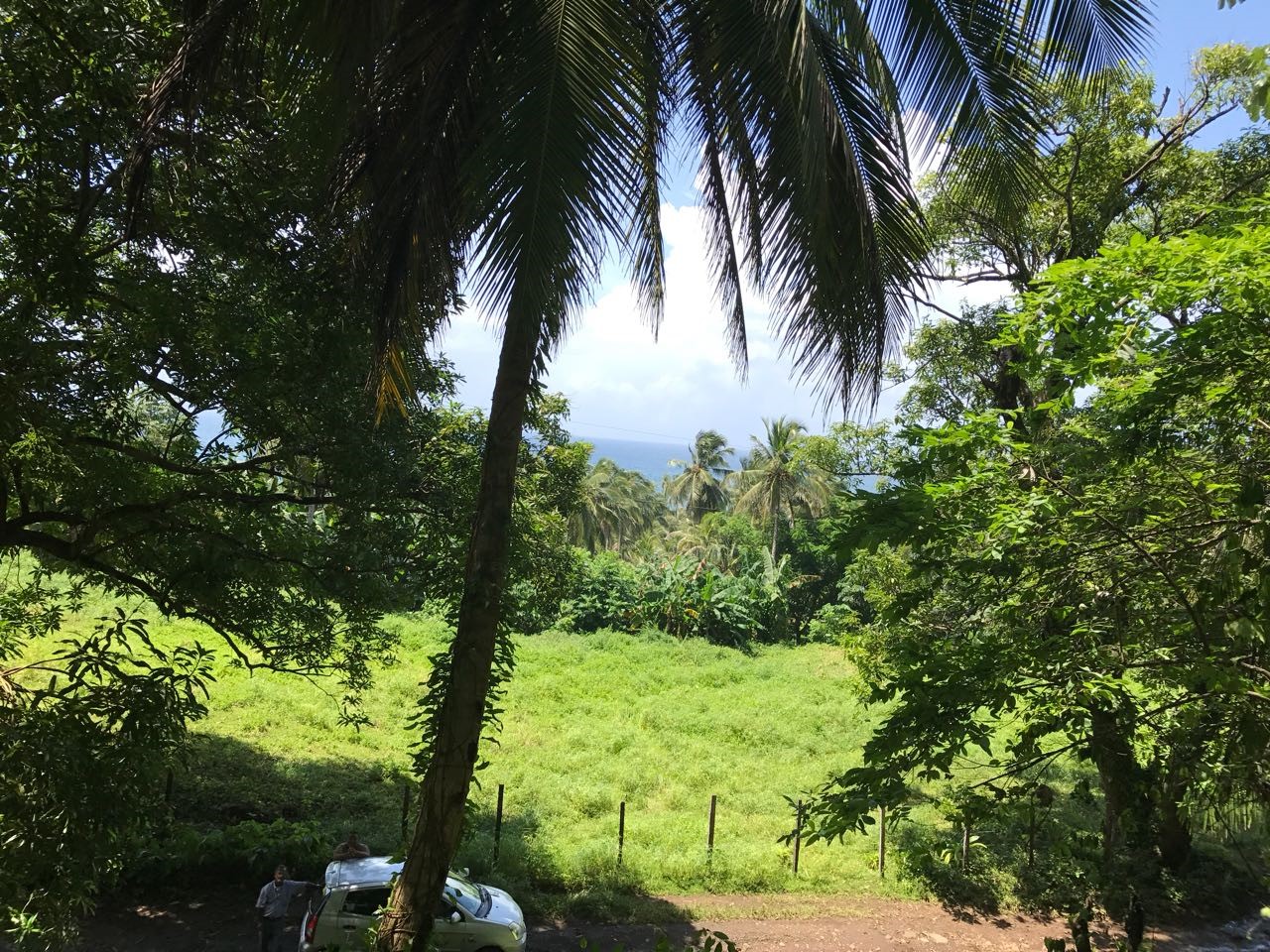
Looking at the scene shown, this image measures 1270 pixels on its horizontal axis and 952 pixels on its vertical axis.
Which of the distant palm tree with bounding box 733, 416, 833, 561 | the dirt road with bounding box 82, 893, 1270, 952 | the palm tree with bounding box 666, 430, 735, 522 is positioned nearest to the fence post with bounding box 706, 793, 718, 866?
the dirt road with bounding box 82, 893, 1270, 952

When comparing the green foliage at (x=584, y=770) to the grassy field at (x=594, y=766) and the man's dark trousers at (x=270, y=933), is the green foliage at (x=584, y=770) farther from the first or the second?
the man's dark trousers at (x=270, y=933)

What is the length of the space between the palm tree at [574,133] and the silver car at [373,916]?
3135 millimetres

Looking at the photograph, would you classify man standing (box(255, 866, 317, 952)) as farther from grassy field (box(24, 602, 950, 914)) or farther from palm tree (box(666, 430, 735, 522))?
palm tree (box(666, 430, 735, 522))

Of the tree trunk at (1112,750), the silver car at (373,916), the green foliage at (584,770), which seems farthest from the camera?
the green foliage at (584,770)

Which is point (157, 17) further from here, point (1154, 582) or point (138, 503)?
point (1154, 582)

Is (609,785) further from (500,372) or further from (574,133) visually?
(574,133)

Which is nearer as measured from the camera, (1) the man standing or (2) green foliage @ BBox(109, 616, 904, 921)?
(1) the man standing

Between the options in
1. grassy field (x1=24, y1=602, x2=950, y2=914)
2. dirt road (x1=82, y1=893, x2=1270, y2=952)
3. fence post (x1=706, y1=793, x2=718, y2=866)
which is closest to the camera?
dirt road (x1=82, y1=893, x2=1270, y2=952)

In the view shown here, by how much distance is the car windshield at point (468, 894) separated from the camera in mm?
8047

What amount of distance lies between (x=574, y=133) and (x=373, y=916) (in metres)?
7.07

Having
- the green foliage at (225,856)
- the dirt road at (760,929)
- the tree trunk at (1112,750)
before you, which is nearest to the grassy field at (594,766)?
the dirt road at (760,929)

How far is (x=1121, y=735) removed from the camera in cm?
552

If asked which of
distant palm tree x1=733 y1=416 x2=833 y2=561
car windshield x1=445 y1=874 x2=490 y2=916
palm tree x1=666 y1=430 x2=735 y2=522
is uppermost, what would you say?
palm tree x1=666 y1=430 x2=735 y2=522

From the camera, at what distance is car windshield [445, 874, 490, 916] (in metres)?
8.05
